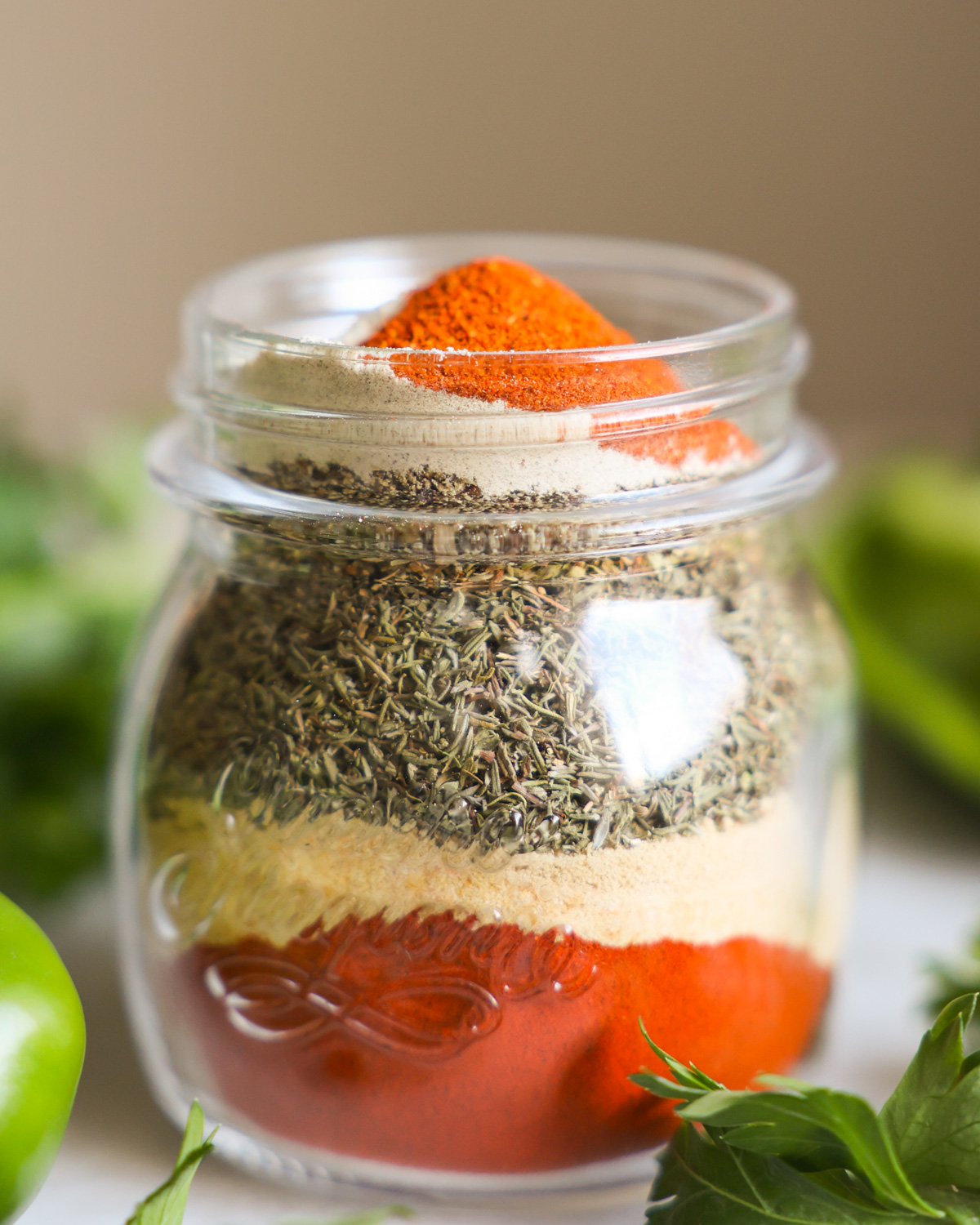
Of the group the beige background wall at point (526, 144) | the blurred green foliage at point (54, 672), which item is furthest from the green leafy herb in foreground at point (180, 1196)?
the beige background wall at point (526, 144)

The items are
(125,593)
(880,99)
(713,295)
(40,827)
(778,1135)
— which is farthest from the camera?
(880,99)

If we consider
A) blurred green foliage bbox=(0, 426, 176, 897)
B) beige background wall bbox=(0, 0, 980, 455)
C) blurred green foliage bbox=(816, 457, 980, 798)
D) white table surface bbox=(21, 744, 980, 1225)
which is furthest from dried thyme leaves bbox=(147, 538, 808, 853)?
beige background wall bbox=(0, 0, 980, 455)

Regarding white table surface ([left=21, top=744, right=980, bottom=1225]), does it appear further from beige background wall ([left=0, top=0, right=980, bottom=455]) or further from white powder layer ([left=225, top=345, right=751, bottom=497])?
beige background wall ([left=0, top=0, right=980, bottom=455])

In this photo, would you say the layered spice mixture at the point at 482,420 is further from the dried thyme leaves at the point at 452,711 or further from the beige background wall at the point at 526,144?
the beige background wall at the point at 526,144

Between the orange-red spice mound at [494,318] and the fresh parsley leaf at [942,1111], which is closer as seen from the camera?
the fresh parsley leaf at [942,1111]

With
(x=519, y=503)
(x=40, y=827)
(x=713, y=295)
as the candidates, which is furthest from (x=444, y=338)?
(x=40, y=827)

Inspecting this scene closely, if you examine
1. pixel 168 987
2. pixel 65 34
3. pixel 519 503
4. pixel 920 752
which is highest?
pixel 65 34

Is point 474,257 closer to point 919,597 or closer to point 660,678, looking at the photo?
point 660,678

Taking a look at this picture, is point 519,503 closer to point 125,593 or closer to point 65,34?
point 125,593
